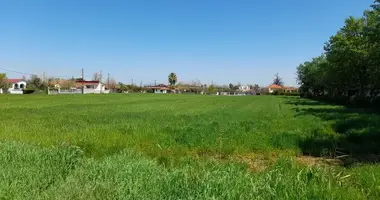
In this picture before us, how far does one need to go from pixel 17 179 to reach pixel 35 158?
5.59 feet

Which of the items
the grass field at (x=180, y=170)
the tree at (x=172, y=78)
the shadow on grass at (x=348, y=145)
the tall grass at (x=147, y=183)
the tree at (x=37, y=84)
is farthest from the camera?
the tree at (x=172, y=78)

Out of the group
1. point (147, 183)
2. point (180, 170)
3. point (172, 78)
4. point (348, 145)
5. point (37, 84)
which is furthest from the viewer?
point (172, 78)

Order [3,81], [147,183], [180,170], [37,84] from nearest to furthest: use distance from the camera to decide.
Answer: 1. [147,183]
2. [180,170]
3. [3,81]
4. [37,84]

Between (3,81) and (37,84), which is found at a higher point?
(3,81)

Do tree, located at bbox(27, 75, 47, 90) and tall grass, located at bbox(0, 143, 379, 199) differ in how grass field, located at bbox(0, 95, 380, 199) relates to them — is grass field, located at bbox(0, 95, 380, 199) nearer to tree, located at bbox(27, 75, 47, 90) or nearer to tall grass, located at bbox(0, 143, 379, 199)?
tall grass, located at bbox(0, 143, 379, 199)

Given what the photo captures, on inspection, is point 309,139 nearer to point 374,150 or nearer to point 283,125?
point 374,150

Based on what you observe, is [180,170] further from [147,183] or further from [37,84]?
[37,84]

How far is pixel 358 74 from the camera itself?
138 ft

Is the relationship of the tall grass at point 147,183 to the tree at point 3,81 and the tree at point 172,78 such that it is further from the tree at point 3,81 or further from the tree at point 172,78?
the tree at point 172,78

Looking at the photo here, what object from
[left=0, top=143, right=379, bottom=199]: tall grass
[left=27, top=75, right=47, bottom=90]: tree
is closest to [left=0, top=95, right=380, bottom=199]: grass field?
[left=0, top=143, right=379, bottom=199]: tall grass

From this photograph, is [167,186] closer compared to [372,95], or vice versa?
[167,186]

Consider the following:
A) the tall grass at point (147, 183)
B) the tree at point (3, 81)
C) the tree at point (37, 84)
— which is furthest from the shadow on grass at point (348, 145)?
the tree at point (37, 84)

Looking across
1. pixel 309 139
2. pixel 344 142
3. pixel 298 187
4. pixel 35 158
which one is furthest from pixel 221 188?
pixel 344 142

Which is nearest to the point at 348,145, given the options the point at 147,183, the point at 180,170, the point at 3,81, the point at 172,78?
the point at 180,170
